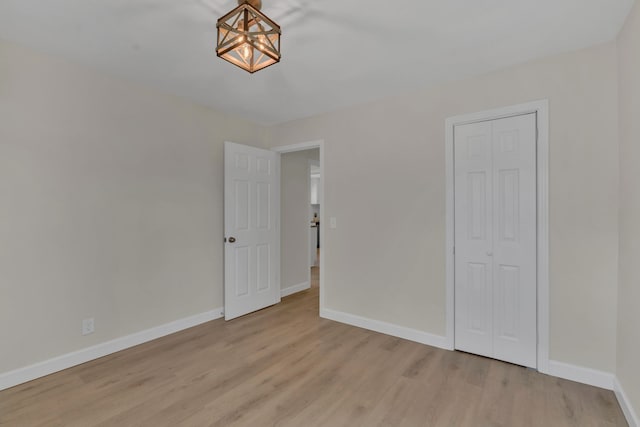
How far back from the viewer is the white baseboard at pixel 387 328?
286 cm

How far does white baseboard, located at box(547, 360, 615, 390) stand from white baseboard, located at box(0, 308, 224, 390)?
129 inches

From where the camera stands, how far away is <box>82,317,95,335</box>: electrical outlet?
8.34 feet

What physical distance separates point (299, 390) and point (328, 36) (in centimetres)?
248

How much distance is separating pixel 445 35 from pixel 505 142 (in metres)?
1.04

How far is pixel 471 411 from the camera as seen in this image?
1.94m

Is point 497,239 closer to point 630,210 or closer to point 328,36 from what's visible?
point 630,210

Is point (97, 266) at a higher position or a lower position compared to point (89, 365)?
higher

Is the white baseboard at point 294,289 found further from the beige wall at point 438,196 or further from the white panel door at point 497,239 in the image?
the white panel door at point 497,239

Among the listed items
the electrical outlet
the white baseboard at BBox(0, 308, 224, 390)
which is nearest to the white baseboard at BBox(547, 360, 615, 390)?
the white baseboard at BBox(0, 308, 224, 390)

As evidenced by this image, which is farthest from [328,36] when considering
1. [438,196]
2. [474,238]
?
[474,238]

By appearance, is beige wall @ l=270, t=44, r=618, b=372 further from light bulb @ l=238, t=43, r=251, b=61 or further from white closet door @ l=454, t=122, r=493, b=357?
light bulb @ l=238, t=43, r=251, b=61

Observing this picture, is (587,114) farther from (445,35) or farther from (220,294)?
(220,294)

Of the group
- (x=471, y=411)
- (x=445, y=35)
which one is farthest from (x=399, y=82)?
(x=471, y=411)

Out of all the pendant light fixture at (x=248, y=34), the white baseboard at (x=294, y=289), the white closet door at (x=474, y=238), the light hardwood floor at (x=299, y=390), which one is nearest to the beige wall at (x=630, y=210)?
the light hardwood floor at (x=299, y=390)
